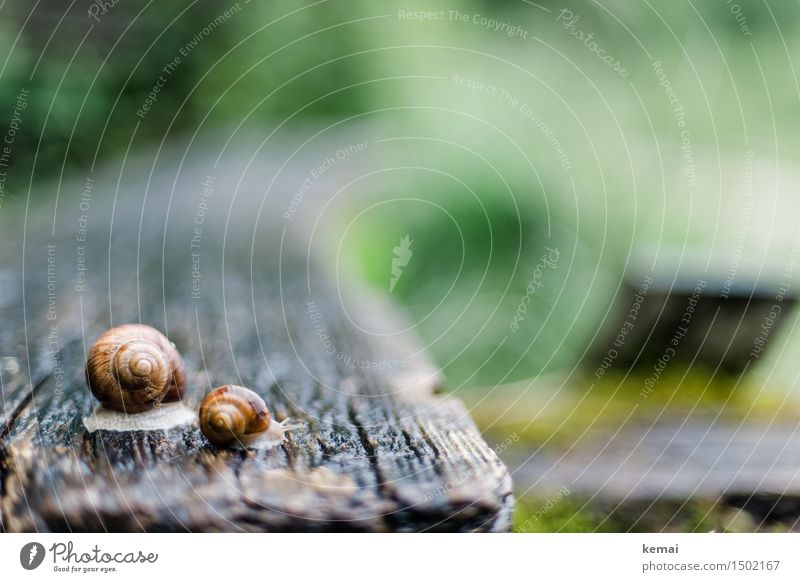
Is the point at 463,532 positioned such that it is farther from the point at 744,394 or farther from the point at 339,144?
the point at 339,144

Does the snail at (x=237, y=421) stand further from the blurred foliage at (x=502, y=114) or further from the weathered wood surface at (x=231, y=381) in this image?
the blurred foliage at (x=502, y=114)

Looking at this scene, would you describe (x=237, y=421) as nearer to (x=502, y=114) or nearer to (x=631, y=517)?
(x=631, y=517)

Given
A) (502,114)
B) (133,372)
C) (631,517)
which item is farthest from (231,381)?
(502,114)

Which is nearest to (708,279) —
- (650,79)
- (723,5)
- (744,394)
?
(744,394)

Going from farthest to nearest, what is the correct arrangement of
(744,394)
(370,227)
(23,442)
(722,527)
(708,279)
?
(370,227) → (708,279) → (744,394) → (722,527) → (23,442)

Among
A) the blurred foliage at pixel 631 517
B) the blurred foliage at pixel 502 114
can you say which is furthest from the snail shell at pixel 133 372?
the blurred foliage at pixel 502 114

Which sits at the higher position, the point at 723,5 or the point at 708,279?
the point at 723,5

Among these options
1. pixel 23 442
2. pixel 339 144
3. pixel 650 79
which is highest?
pixel 650 79
